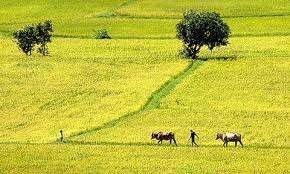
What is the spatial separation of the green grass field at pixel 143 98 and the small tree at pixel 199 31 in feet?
6.75

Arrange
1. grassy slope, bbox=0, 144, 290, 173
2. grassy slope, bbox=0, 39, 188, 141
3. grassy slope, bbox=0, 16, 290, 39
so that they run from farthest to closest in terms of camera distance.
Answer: grassy slope, bbox=0, 16, 290, 39, grassy slope, bbox=0, 39, 188, 141, grassy slope, bbox=0, 144, 290, 173

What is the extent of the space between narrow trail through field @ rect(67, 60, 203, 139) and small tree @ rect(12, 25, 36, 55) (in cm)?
2150

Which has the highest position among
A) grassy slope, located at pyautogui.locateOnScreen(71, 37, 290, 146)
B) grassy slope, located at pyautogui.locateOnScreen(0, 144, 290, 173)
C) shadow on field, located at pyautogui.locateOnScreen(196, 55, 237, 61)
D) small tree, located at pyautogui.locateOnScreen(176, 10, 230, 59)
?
small tree, located at pyautogui.locateOnScreen(176, 10, 230, 59)

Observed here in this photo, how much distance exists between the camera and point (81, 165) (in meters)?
48.8

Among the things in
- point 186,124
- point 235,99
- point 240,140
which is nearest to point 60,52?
point 235,99

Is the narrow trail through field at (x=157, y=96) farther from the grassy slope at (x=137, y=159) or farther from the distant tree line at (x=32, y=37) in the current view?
the distant tree line at (x=32, y=37)

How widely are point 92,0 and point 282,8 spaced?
1333 inches

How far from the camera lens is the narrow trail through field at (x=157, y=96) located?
60597 mm

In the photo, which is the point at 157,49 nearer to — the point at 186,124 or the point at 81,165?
the point at 186,124

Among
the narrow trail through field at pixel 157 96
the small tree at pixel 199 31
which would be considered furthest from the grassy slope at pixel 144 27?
the narrow trail through field at pixel 157 96

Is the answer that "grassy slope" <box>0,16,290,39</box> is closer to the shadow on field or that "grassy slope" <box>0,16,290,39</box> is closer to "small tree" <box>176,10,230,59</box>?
"small tree" <box>176,10,230,59</box>

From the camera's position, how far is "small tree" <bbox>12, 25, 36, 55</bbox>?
327ft

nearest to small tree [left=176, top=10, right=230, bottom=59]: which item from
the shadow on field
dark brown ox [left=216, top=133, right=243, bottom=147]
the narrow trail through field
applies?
the shadow on field

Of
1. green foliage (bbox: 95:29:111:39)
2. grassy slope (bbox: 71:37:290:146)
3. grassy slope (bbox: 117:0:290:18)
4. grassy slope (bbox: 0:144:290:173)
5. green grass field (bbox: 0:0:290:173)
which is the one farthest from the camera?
grassy slope (bbox: 117:0:290:18)
